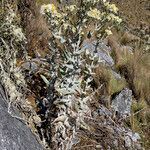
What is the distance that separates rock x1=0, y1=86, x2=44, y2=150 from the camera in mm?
2395

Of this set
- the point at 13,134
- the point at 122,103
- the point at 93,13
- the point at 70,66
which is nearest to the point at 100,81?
the point at 122,103

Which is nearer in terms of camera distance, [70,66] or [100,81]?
[70,66]

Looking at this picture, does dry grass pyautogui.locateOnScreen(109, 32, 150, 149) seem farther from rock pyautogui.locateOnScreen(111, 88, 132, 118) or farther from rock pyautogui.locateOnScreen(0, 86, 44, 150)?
rock pyautogui.locateOnScreen(0, 86, 44, 150)

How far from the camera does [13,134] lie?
2.49m

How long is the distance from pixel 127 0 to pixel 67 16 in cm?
1720

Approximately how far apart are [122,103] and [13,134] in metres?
2.41

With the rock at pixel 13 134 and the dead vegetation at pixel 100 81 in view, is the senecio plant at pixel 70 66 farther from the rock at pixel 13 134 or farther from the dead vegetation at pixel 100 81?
the rock at pixel 13 134

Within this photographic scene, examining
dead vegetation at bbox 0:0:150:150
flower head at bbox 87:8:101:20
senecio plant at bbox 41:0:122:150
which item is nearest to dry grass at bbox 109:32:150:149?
dead vegetation at bbox 0:0:150:150

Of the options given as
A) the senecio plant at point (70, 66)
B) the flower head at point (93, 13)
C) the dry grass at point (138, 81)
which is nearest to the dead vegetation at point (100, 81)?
the dry grass at point (138, 81)

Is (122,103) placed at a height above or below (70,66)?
below

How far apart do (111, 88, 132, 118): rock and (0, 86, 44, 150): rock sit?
193 cm

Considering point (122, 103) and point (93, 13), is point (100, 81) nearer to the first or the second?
point (122, 103)

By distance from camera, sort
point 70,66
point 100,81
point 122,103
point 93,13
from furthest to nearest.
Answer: point 100,81, point 122,103, point 70,66, point 93,13

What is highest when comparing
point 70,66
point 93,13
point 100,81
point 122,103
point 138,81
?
point 93,13
